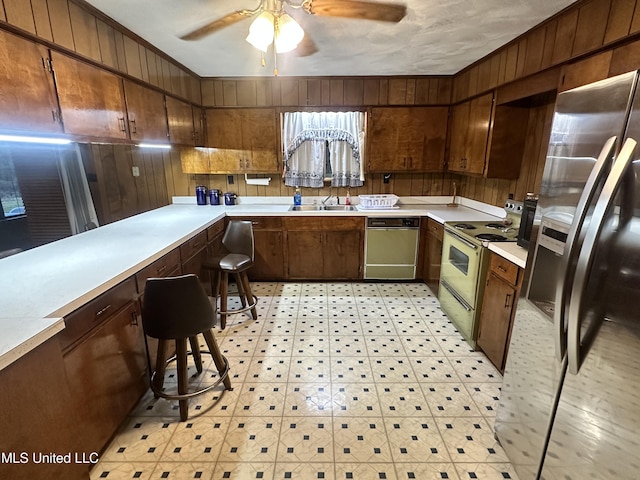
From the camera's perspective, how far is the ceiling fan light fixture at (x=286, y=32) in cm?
167

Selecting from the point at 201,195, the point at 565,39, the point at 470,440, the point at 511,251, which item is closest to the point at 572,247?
the point at 511,251

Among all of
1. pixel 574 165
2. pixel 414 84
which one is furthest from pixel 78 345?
pixel 414 84

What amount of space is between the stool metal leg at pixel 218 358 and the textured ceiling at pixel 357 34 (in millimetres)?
1976

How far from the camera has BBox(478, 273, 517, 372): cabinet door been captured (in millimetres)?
2119

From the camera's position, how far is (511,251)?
6.91ft

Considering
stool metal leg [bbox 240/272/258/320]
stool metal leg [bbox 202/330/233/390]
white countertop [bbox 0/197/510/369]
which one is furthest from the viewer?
stool metal leg [bbox 240/272/258/320]

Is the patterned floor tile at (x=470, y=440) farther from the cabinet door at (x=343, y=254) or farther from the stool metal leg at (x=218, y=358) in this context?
the cabinet door at (x=343, y=254)

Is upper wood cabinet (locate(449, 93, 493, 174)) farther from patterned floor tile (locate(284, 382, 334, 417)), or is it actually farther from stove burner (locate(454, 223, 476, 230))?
patterned floor tile (locate(284, 382, 334, 417))

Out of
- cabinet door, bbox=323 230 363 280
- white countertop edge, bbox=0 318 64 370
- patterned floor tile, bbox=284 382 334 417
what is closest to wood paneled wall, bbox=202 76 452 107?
cabinet door, bbox=323 230 363 280

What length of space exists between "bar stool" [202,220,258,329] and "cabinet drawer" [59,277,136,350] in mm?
962

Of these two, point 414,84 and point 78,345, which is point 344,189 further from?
point 78,345

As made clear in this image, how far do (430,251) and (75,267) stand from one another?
3187 millimetres

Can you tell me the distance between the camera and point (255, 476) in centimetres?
155

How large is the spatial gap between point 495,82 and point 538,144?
643 mm
